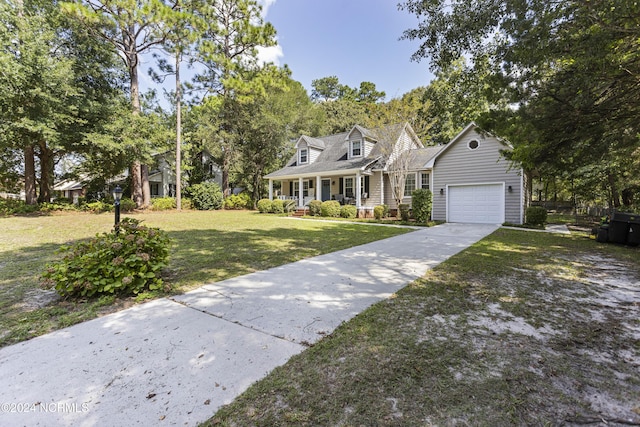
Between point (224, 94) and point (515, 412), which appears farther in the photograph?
point (224, 94)

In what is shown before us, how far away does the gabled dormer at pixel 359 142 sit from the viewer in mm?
19688

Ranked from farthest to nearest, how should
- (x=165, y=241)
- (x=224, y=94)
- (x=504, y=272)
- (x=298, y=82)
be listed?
(x=298, y=82) → (x=224, y=94) → (x=504, y=272) → (x=165, y=241)

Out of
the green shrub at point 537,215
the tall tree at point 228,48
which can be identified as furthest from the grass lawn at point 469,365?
the tall tree at point 228,48

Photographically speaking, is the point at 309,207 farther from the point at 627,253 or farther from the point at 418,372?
the point at 418,372

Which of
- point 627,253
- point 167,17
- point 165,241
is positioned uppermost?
point 167,17

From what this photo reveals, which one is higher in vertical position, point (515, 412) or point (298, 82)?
point (298, 82)

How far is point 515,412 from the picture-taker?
1883mm

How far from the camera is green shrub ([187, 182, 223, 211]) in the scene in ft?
A: 74.3

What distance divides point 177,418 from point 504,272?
5493mm

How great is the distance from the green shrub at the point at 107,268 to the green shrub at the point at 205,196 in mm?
19476

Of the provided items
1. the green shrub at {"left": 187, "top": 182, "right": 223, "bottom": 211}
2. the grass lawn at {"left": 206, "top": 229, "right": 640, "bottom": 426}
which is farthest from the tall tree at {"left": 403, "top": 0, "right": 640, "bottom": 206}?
the green shrub at {"left": 187, "top": 182, "right": 223, "bottom": 211}

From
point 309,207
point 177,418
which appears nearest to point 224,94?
point 309,207

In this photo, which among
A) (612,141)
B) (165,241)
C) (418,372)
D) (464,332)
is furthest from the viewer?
(612,141)

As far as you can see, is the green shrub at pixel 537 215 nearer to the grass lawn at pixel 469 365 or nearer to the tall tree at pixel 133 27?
the grass lawn at pixel 469 365
